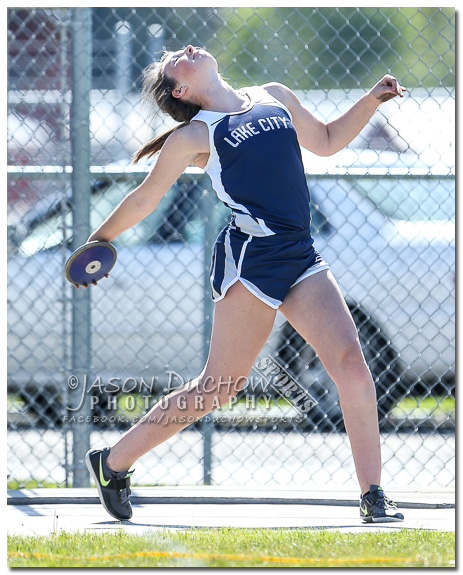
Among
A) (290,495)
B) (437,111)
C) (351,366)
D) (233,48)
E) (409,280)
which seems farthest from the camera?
(233,48)

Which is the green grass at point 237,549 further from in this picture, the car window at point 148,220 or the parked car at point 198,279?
the car window at point 148,220

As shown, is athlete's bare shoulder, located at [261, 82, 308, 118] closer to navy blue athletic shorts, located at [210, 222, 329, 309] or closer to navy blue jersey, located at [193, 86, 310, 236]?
navy blue jersey, located at [193, 86, 310, 236]

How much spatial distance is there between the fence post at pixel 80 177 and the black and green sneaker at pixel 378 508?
5.59 ft

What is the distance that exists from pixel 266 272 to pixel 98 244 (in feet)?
2.15

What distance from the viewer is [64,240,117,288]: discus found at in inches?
137

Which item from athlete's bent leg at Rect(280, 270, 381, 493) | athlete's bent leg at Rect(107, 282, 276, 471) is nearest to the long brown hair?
athlete's bent leg at Rect(107, 282, 276, 471)

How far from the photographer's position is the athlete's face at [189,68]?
3619 millimetres

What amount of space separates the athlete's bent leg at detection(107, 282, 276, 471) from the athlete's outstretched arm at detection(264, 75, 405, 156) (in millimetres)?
809

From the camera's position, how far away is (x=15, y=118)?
532cm

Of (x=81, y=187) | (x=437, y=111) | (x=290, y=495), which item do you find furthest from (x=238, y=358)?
(x=437, y=111)

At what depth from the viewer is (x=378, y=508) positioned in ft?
11.3

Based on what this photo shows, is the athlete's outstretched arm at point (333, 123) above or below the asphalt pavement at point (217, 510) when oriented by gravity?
above

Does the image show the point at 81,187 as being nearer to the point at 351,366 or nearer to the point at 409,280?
the point at 351,366

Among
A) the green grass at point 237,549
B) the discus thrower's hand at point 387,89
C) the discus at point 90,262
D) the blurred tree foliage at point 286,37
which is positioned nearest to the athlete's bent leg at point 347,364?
the green grass at point 237,549
